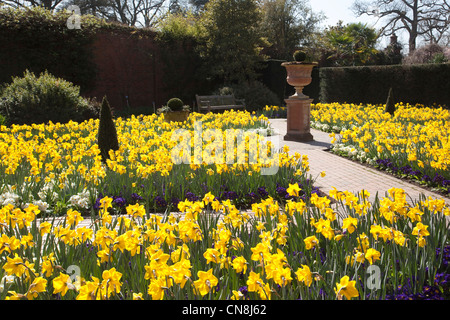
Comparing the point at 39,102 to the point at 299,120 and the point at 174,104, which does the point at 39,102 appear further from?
the point at 299,120

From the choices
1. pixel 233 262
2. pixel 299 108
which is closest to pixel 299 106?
A: pixel 299 108

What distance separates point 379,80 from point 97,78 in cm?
1109

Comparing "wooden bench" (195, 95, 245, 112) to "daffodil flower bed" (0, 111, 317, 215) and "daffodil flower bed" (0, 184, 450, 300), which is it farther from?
"daffodil flower bed" (0, 184, 450, 300)

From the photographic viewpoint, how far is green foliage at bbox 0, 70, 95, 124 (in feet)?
33.3

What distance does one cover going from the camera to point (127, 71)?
1778 centimetres

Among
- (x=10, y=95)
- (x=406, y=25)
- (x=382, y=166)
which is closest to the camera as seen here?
(x=382, y=166)

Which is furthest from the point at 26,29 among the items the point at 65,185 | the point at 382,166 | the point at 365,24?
the point at 365,24

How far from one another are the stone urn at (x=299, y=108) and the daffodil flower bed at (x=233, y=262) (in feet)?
21.9

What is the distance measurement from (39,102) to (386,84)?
12550mm

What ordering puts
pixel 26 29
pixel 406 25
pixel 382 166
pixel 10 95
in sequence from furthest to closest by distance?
1. pixel 406 25
2. pixel 26 29
3. pixel 10 95
4. pixel 382 166

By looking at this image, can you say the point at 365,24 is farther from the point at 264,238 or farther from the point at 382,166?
the point at 264,238

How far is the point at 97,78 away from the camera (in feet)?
55.8

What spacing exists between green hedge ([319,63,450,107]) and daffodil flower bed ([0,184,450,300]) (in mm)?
14279

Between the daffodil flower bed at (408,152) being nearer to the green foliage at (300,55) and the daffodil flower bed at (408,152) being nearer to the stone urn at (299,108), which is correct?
the stone urn at (299,108)
